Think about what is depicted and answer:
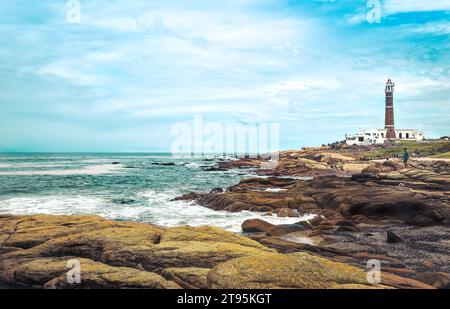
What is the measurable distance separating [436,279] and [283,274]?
507 centimetres

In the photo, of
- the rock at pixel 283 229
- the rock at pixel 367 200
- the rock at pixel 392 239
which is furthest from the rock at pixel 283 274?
the rock at pixel 367 200

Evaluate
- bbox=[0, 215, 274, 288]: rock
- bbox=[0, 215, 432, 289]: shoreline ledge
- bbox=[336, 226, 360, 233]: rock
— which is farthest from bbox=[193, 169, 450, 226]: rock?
bbox=[0, 215, 274, 288]: rock

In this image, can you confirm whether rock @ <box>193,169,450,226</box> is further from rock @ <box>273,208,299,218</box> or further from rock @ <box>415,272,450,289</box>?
rock @ <box>415,272,450,289</box>

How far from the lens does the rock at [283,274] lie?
31.1 feet

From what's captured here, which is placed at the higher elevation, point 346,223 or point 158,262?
point 158,262

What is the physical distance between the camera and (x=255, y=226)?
1944 cm

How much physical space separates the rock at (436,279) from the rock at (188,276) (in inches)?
270

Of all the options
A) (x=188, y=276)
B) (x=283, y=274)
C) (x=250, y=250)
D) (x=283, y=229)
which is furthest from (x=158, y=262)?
(x=283, y=229)

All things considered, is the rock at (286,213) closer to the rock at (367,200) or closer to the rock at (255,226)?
the rock at (367,200)

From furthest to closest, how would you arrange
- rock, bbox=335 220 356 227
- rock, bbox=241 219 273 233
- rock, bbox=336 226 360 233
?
1. rock, bbox=335 220 356 227
2. rock, bbox=241 219 273 233
3. rock, bbox=336 226 360 233

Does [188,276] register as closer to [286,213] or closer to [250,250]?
[250,250]

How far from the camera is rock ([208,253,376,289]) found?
9.48 metres

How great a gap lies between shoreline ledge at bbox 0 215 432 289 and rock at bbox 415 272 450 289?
25.7 inches
